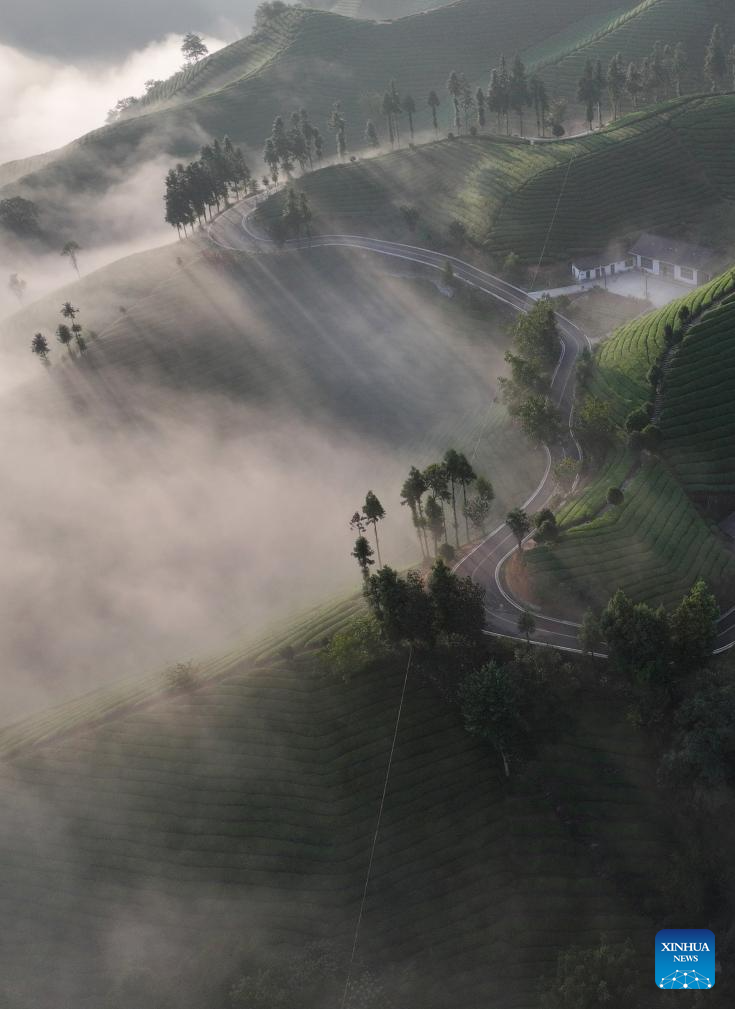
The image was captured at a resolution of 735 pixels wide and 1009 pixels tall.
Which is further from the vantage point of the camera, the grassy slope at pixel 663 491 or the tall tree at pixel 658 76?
the tall tree at pixel 658 76

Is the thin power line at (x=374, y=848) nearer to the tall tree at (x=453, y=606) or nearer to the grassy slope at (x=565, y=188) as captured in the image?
the tall tree at (x=453, y=606)

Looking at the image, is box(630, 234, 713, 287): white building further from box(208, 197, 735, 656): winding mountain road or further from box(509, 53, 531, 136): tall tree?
box(509, 53, 531, 136): tall tree

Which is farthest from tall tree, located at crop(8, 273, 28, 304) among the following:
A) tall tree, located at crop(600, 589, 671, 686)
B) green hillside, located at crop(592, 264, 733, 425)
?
tall tree, located at crop(600, 589, 671, 686)

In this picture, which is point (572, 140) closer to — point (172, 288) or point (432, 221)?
point (432, 221)

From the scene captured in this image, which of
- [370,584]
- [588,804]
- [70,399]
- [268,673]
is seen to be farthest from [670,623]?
[70,399]

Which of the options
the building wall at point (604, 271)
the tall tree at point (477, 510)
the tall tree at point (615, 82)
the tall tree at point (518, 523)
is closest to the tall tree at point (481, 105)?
the tall tree at point (615, 82)

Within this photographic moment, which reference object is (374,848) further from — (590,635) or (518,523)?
(518,523)
